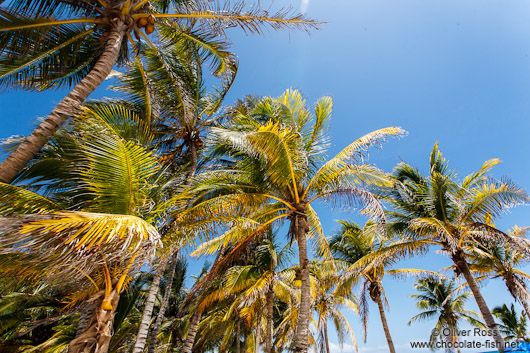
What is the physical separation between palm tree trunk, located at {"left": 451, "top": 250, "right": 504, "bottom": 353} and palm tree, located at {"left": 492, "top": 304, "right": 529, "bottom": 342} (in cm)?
2217

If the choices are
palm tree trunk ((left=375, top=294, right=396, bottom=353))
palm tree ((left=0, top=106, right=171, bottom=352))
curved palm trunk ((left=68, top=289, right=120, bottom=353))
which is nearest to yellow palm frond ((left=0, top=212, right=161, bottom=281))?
palm tree ((left=0, top=106, right=171, bottom=352))

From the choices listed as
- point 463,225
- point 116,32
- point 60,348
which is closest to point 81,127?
point 116,32

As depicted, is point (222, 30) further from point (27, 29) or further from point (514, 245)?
point (514, 245)

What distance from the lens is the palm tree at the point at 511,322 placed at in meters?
24.5

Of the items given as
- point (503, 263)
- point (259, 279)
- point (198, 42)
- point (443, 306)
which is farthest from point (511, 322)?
point (198, 42)

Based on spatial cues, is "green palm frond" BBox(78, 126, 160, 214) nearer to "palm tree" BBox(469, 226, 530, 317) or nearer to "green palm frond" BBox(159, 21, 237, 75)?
"green palm frond" BBox(159, 21, 237, 75)

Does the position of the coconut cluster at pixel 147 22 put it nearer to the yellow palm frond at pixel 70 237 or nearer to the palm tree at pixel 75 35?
the palm tree at pixel 75 35

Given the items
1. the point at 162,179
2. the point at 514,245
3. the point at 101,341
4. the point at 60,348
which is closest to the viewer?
the point at 101,341

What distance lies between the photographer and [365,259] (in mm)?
10266

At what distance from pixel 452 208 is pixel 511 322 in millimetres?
24656

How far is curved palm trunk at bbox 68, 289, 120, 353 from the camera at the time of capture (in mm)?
4215

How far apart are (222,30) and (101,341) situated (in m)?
6.75

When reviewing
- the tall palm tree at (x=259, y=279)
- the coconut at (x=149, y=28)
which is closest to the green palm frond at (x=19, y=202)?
the coconut at (x=149, y=28)

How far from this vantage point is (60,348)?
30.3ft
